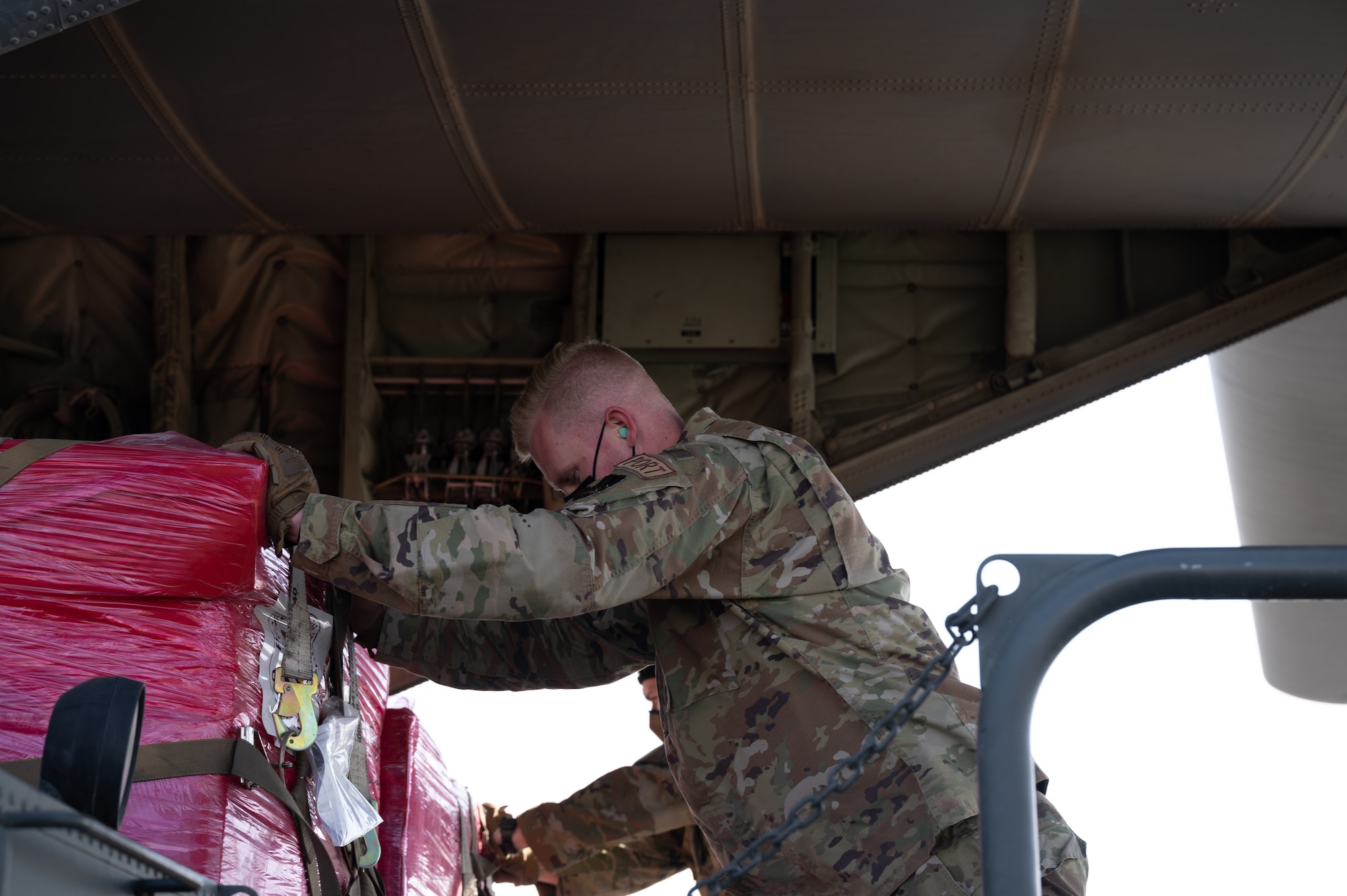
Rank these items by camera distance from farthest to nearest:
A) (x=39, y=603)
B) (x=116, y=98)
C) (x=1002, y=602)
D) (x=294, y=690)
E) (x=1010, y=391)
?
1. (x=1010, y=391)
2. (x=116, y=98)
3. (x=294, y=690)
4. (x=39, y=603)
5. (x=1002, y=602)

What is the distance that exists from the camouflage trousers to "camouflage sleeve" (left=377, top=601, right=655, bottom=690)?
869 millimetres

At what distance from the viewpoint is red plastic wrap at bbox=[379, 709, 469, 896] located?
2771 mm

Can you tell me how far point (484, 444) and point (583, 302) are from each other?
2.39 ft

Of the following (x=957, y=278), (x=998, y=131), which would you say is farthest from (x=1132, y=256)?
(x=998, y=131)

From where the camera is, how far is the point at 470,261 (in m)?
5.67

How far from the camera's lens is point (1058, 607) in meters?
1.48

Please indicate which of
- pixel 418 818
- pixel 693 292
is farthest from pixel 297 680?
pixel 693 292

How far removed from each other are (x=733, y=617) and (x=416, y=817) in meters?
0.92

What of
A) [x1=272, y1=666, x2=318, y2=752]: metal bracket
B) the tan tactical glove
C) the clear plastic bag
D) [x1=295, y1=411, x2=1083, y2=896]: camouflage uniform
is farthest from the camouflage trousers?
the tan tactical glove

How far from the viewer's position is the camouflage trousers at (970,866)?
227 cm

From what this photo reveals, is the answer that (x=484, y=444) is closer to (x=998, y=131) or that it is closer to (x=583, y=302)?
(x=583, y=302)

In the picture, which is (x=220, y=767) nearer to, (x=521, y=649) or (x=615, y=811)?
(x=521, y=649)

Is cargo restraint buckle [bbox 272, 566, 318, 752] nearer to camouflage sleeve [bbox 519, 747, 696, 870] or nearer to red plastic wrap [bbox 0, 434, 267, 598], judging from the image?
red plastic wrap [bbox 0, 434, 267, 598]

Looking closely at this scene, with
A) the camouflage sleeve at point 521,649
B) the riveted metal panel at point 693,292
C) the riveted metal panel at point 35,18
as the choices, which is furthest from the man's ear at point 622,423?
the riveted metal panel at point 693,292
